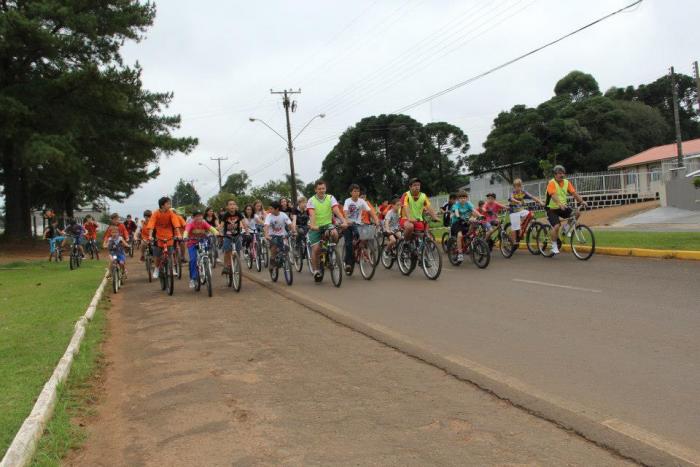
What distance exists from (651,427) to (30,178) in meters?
38.9

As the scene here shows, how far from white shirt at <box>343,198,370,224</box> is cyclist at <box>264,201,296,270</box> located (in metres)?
1.20

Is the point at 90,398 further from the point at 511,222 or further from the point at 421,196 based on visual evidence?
the point at 511,222

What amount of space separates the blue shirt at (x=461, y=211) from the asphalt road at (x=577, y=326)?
1.66 metres

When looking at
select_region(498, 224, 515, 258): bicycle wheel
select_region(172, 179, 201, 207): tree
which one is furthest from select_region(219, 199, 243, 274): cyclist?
select_region(172, 179, 201, 207): tree

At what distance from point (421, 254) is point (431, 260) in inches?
15.9

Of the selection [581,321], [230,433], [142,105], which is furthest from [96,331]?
[142,105]

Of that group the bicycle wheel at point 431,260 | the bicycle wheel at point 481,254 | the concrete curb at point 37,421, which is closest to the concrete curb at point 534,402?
the concrete curb at point 37,421

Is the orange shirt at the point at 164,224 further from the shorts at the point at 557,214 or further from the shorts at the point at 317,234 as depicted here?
the shorts at the point at 557,214

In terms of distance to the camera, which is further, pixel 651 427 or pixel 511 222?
pixel 511 222

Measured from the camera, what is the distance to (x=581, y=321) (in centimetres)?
732

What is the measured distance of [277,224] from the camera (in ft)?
43.9

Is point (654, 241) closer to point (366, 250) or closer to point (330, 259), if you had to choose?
point (366, 250)

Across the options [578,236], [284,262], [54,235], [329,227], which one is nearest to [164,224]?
[284,262]

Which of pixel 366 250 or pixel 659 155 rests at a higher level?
pixel 659 155
